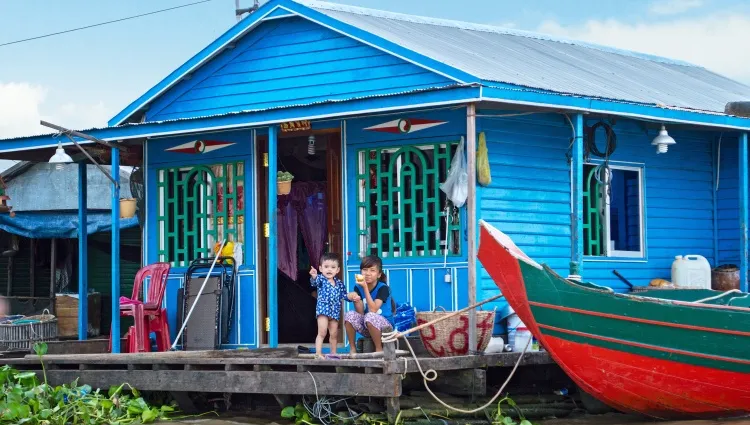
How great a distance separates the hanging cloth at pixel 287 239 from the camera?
15.0 metres

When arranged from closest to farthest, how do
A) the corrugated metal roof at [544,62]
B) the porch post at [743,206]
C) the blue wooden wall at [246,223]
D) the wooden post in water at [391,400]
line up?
the wooden post in water at [391,400] → the corrugated metal roof at [544,62] → the porch post at [743,206] → the blue wooden wall at [246,223]

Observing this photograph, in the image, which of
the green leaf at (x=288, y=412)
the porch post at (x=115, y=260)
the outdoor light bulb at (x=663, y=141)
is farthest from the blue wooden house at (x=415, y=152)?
the green leaf at (x=288, y=412)

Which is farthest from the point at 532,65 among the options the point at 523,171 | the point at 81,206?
the point at 81,206

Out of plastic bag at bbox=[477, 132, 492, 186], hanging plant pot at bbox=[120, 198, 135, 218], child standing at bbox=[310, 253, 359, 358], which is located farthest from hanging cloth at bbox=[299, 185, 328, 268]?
plastic bag at bbox=[477, 132, 492, 186]

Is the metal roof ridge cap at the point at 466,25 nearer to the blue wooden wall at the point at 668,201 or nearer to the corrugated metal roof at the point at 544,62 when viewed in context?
the corrugated metal roof at the point at 544,62

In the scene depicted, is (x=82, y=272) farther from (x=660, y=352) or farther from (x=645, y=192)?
(x=660, y=352)

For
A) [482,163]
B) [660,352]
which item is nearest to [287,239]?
[482,163]

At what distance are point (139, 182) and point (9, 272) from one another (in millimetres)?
6179

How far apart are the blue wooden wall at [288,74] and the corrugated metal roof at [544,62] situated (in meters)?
0.29

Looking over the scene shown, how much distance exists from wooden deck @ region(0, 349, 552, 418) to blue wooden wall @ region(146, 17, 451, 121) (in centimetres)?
324

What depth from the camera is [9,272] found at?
20.5 meters

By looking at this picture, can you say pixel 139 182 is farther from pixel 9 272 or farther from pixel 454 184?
pixel 9 272

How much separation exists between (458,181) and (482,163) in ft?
1.14

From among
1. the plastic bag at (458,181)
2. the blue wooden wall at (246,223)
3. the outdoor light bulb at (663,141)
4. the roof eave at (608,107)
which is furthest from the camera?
the blue wooden wall at (246,223)
